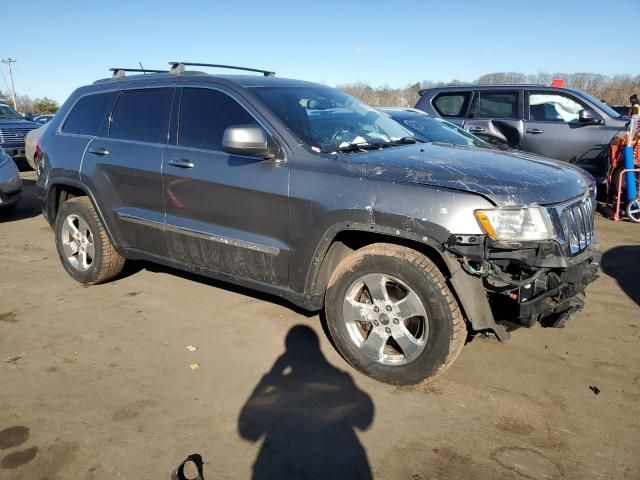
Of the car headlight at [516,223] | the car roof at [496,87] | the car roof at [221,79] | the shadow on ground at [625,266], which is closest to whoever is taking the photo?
the car headlight at [516,223]

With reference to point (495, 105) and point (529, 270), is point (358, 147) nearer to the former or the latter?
point (529, 270)

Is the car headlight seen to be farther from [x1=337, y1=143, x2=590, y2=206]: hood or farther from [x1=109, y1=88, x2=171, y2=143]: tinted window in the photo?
[x1=109, y1=88, x2=171, y2=143]: tinted window

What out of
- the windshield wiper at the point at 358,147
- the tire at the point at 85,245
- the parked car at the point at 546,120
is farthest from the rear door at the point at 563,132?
the tire at the point at 85,245

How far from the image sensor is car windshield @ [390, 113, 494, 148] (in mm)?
6406

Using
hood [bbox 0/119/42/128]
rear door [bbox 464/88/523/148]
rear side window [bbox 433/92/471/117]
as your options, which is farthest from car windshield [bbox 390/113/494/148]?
hood [bbox 0/119/42/128]

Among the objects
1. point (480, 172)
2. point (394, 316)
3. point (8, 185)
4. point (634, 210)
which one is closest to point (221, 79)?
point (480, 172)

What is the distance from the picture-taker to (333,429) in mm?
2732

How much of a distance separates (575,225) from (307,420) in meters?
1.97

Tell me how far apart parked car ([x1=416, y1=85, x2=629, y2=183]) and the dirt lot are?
4.40m

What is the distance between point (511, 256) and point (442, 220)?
41 cm

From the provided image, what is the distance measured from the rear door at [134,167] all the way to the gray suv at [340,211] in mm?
15

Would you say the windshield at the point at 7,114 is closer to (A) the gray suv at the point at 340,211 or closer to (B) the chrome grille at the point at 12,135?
(B) the chrome grille at the point at 12,135

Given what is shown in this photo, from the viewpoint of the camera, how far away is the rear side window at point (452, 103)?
914 cm

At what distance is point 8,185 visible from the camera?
768 cm
